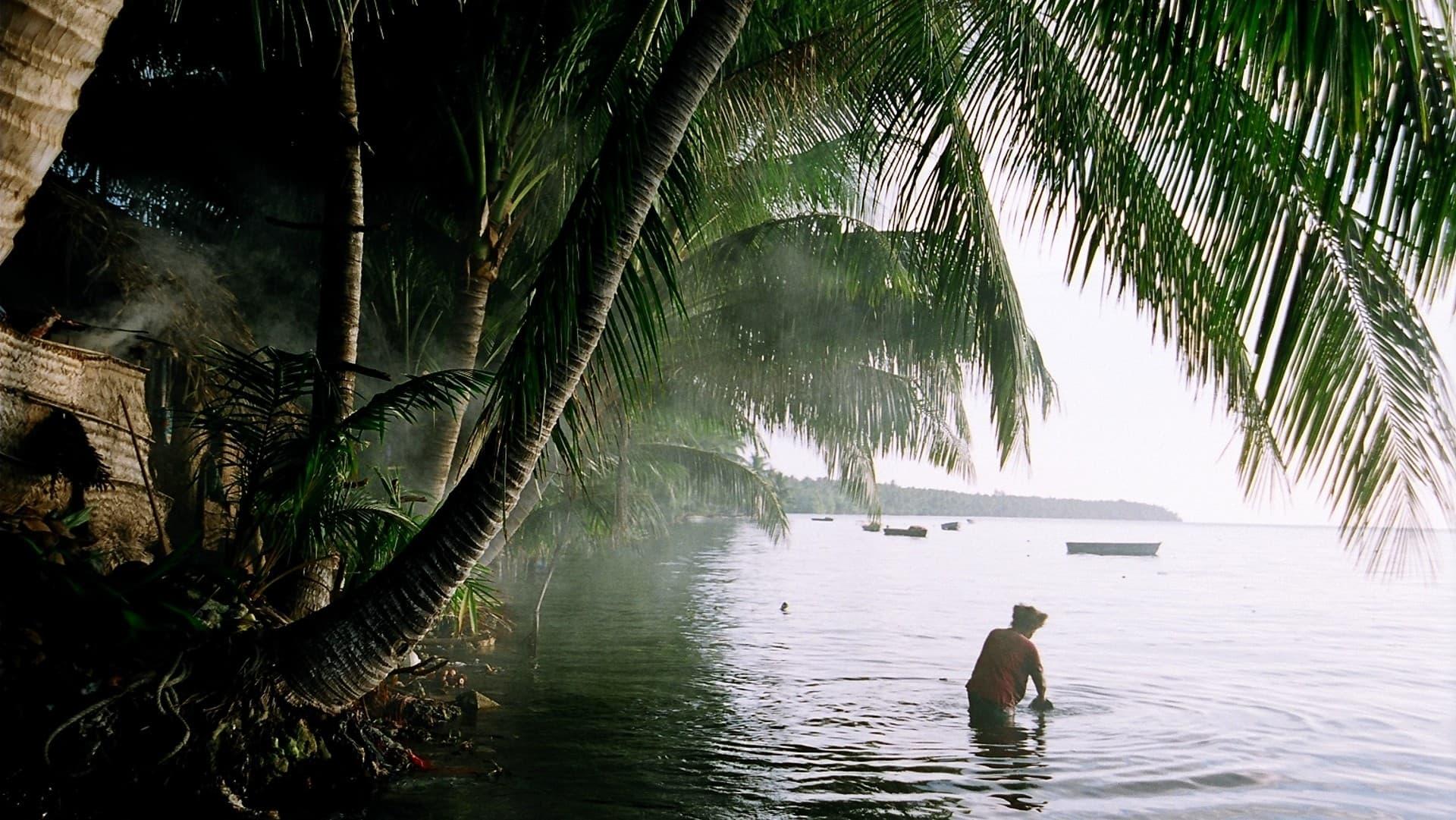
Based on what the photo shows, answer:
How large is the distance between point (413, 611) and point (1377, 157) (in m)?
4.56

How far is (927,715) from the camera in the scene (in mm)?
8711

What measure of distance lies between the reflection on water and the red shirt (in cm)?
24

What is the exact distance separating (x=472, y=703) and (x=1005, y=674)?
4.47 metres

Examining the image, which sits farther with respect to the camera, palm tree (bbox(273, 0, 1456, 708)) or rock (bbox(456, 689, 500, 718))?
rock (bbox(456, 689, 500, 718))

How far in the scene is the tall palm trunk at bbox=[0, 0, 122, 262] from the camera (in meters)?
2.89

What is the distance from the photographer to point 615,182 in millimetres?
4527

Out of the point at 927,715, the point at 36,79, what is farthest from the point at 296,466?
the point at 927,715

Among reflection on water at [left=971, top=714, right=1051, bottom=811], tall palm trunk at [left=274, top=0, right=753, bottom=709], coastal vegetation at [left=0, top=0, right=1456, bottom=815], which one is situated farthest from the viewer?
reflection on water at [left=971, top=714, right=1051, bottom=811]

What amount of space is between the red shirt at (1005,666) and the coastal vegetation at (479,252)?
1607mm

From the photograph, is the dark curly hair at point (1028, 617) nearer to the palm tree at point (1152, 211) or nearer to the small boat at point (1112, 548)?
the palm tree at point (1152, 211)

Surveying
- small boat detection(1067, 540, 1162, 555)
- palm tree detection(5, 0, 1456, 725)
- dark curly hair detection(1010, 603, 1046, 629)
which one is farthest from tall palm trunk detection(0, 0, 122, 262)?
small boat detection(1067, 540, 1162, 555)

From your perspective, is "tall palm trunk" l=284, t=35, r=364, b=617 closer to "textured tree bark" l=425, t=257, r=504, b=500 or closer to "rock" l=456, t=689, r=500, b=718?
"rock" l=456, t=689, r=500, b=718

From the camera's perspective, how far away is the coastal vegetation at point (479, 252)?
11.5ft

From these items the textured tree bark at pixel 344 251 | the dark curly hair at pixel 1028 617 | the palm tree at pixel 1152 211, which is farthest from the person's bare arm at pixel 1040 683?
the textured tree bark at pixel 344 251
